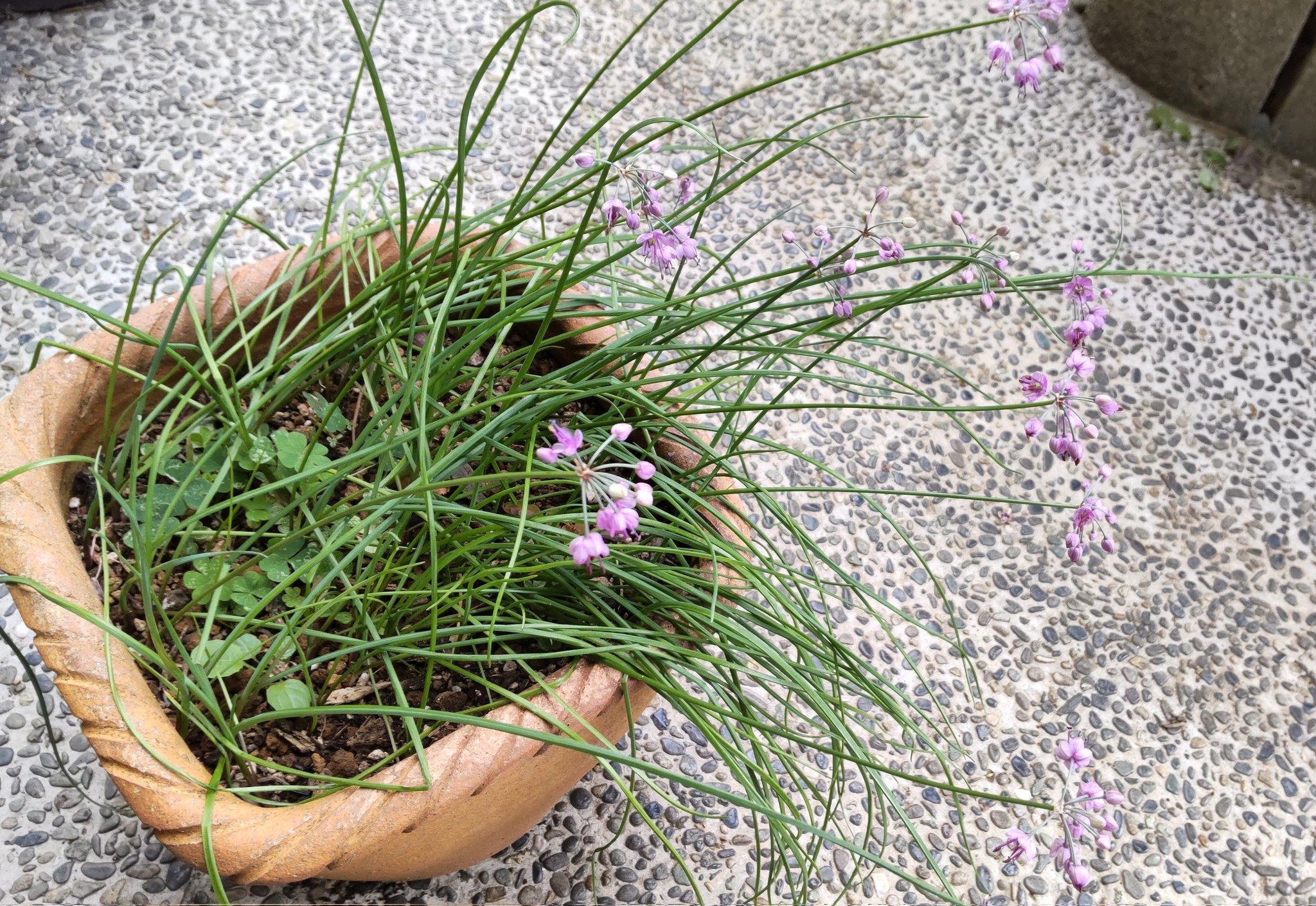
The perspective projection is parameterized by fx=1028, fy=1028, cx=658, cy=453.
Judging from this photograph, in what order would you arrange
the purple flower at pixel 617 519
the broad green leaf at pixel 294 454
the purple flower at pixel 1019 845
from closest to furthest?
the purple flower at pixel 617 519, the purple flower at pixel 1019 845, the broad green leaf at pixel 294 454

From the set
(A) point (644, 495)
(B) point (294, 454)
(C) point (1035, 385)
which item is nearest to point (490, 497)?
(B) point (294, 454)

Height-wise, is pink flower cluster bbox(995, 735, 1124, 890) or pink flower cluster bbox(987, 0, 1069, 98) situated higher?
pink flower cluster bbox(987, 0, 1069, 98)

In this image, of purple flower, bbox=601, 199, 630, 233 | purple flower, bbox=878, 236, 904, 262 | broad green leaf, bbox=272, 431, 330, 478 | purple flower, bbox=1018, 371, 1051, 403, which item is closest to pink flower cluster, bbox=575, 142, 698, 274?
purple flower, bbox=601, 199, 630, 233

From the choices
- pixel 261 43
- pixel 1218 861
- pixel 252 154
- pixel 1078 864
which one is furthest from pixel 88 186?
pixel 1218 861

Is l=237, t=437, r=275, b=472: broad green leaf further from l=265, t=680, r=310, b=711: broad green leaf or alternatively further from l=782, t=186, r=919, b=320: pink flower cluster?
l=782, t=186, r=919, b=320: pink flower cluster

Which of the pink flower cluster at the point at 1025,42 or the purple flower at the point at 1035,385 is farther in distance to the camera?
the purple flower at the point at 1035,385

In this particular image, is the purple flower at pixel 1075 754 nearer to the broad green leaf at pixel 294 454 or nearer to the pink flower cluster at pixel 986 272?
the pink flower cluster at pixel 986 272

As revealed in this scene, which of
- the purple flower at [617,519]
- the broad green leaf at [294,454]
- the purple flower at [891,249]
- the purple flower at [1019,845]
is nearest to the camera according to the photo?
the purple flower at [617,519]

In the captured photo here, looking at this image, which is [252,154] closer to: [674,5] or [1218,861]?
[674,5]

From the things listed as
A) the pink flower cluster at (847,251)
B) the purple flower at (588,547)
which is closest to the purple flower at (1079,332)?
the pink flower cluster at (847,251)
